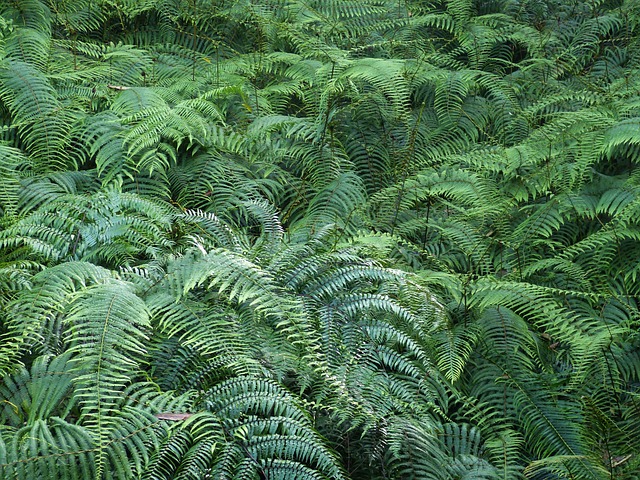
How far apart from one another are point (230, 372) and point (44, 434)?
75cm

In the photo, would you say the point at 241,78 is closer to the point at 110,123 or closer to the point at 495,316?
the point at 110,123

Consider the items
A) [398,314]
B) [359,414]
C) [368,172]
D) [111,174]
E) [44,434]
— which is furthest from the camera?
[368,172]

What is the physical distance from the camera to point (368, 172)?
447cm

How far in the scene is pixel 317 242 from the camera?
3264 millimetres

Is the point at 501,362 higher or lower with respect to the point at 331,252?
lower

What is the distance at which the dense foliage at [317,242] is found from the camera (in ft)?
8.05

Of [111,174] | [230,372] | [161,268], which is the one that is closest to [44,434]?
[230,372]

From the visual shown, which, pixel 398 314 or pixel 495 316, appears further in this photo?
pixel 495 316

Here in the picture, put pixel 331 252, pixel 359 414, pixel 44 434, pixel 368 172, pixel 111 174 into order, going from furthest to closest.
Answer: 1. pixel 368 172
2. pixel 111 174
3. pixel 331 252
4. pixel 359 414
5. pixel 44 434

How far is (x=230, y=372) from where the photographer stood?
2.69m

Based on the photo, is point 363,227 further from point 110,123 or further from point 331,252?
point 110,123

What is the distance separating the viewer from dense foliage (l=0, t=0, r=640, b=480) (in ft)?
8.05

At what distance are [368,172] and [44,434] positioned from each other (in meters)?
2.82

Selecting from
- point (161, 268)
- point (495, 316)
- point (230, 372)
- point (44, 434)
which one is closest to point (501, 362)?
point (495, 316)
